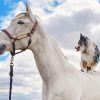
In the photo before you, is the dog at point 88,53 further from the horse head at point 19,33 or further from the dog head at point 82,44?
the horse head at point 19,33

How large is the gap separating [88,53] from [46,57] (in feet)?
9.11

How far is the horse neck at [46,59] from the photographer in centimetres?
771

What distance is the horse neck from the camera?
7.71m

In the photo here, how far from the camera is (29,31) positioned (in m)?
7.79

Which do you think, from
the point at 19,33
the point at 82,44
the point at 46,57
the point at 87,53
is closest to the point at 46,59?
the point at 46,57

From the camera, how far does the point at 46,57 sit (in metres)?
7.76

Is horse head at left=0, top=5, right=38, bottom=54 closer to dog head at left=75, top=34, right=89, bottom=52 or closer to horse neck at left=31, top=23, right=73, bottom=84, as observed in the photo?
horse neck at left=31, top=23, right=73, bottom=84

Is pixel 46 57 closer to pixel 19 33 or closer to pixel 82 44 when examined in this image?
pixel 19 33

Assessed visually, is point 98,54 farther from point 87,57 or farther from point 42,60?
point 42,60

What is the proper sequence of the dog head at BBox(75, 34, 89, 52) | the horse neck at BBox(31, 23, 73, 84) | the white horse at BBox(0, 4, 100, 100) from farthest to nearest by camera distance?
the dog head at BBox(75, 34, 89, 52) → the horse neck at BBox(31, 23, 73, 84) → the white horse at BBox(0, 4, 100, 100)

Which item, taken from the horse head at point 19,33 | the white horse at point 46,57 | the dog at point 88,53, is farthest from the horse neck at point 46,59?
the dog at point 88,53

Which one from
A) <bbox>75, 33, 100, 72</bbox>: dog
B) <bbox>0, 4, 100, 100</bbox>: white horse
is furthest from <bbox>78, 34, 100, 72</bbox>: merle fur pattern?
<bbox>0, 4, 100, 100</bbox>: white horse

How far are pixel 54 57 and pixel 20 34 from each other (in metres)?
0.93

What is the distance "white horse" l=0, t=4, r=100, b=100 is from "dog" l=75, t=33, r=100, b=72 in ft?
6.88
